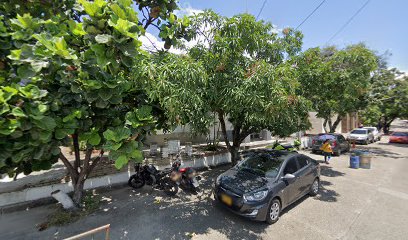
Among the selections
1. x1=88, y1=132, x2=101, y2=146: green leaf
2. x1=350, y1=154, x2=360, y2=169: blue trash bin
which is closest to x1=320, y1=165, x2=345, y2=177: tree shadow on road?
x1=350, y1=154, x2=360, y2=169: blue trash bin

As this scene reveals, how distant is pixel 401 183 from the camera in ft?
28.4

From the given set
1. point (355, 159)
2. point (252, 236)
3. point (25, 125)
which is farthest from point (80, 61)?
point (355, 159)

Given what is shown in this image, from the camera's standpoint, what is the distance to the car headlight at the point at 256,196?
193 inches

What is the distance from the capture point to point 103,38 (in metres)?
2.79

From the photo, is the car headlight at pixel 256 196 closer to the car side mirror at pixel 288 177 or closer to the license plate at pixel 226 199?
the license plate at pixel 226 199

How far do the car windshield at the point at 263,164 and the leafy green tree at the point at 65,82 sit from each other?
355 cm

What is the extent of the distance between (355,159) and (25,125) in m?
13.4

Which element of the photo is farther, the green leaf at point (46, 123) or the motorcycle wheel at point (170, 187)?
the motorcycle wheel at point (170, 187)

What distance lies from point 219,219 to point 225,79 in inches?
142

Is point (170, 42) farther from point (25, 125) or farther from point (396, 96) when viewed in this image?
point (396, 96)

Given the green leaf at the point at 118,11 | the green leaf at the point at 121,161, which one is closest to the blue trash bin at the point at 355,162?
the green leaf at the point at 121,161

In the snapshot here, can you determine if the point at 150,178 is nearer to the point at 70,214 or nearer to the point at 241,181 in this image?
the point at 70,214

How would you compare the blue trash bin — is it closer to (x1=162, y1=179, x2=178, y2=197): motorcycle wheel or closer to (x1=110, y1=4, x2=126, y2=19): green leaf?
(x1=162, y1=179, x2=178, y2=197): motorcycle wheel

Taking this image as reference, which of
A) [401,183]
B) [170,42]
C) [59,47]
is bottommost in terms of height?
[401,183]
